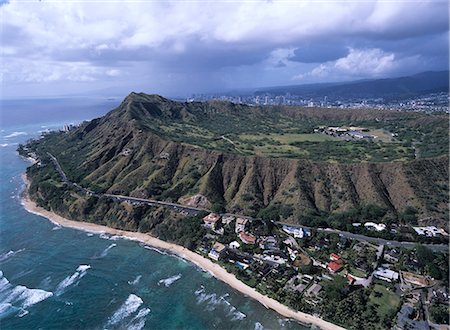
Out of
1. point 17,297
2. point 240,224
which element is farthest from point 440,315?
point 17,297

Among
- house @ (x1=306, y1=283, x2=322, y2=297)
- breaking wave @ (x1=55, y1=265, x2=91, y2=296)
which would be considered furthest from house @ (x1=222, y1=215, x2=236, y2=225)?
breaking wave @ (x1=55, y1=265, x2=91, y2=296)

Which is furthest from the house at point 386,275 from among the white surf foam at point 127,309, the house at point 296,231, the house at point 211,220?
the white surf foam at point 127,309

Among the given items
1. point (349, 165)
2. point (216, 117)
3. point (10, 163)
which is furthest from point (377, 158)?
point (10, 163)

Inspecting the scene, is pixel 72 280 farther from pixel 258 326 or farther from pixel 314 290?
pixel 314 290

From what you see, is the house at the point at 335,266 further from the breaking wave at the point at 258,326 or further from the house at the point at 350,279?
the breaking wave at the point at 258,326

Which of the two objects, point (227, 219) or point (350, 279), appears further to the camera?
point (227, 219)

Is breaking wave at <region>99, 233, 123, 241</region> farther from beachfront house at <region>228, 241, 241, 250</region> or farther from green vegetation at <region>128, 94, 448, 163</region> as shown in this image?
green vegetation at <region>128, 94, 448, 163</region>
